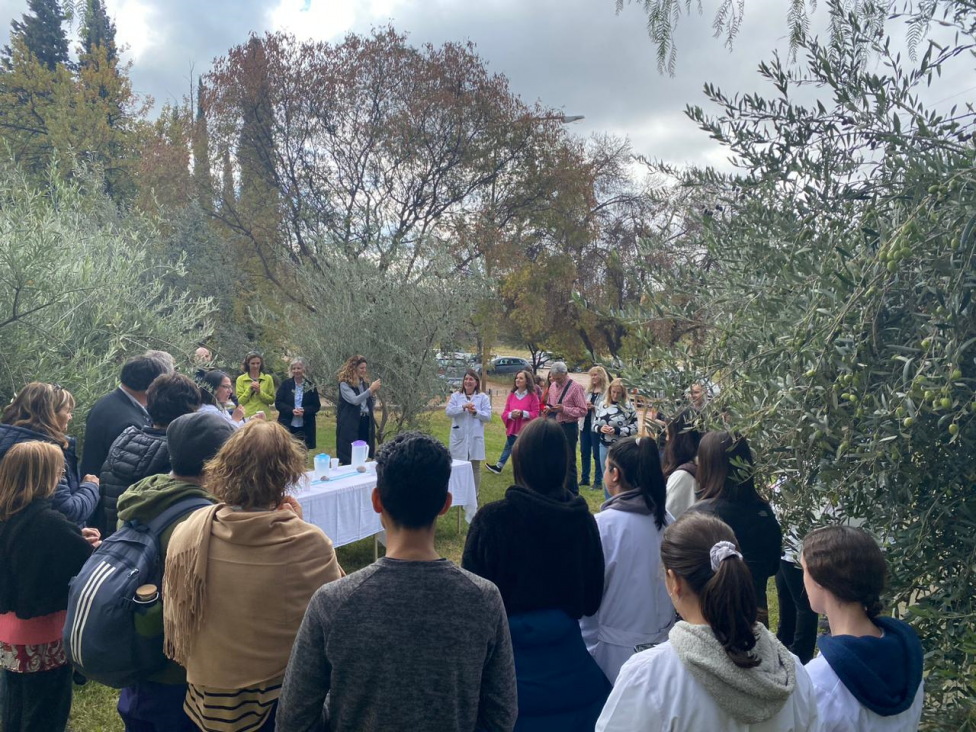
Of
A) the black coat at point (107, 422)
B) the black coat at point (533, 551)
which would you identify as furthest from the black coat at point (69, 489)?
the black coat at point (533, 551)

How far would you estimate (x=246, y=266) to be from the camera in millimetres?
19125

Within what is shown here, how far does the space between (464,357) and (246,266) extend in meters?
9.71

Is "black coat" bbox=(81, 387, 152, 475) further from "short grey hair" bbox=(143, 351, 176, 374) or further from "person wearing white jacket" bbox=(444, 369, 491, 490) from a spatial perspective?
"person wearing white jacket" bbox=(444, 369, 491, 490)

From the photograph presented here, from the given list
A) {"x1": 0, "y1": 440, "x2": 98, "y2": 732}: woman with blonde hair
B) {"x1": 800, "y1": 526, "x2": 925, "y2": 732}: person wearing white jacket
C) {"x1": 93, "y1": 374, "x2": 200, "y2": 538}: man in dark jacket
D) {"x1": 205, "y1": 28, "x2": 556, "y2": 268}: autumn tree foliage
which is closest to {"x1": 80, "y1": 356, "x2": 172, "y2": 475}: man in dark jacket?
{"x1": 93, "y1": 374, "x2": 200, "y2": 538}: man in dark jacket

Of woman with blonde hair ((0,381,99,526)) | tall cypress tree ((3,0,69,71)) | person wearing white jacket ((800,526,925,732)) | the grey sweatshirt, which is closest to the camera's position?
the grey sweatshirt

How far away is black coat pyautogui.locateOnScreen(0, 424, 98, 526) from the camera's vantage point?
11.2 ft

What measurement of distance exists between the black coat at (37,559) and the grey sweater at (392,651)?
1928 millimetres

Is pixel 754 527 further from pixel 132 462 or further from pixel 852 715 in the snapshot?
pixel 132 462

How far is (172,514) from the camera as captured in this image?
8.71 feet

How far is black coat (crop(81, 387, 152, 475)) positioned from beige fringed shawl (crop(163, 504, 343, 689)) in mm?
2452

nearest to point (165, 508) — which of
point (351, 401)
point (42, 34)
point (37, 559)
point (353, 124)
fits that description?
point (37, 559)

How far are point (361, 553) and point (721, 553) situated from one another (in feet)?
20.5

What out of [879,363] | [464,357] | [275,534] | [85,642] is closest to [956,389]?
[879,363]

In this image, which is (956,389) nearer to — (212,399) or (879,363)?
(879,363)
